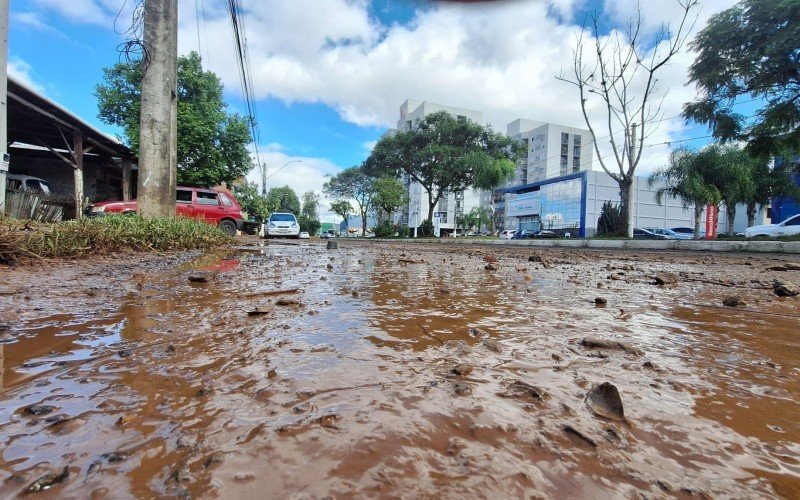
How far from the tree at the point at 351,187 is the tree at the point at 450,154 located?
17944 millimetres

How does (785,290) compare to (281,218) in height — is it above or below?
below

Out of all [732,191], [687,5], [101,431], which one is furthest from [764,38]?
[101,431]

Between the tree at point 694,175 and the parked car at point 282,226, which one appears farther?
the tree at point 694,175

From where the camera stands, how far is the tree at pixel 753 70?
33.5 feet

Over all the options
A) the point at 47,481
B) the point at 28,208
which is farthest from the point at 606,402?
the point at 28,208

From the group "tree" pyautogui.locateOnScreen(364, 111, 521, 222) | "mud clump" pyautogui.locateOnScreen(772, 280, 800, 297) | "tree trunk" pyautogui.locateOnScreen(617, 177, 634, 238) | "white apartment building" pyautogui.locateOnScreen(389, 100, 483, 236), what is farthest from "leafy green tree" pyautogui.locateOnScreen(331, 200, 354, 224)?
"mud clump" pyautogui.locateOnScreen(772, 280, 800, 297)

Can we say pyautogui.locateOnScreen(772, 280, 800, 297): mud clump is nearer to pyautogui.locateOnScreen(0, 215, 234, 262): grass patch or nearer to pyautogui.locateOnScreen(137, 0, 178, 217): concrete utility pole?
pyautogui.locateOnScreen(0, 215, 234, 262): grass patch

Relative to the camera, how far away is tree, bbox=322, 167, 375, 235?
4631cm

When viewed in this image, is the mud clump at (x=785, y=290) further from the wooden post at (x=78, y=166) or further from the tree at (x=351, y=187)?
the tree at (x=351, y=187)

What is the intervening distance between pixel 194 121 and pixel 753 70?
59.7ft

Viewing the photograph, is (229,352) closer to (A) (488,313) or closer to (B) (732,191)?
(A) (488,313)

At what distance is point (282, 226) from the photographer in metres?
16.2

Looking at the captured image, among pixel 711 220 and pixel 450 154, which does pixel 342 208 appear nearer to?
pixel 450 154

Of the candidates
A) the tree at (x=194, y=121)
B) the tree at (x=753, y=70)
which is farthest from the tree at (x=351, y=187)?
the tree at (x=753, y=70)
